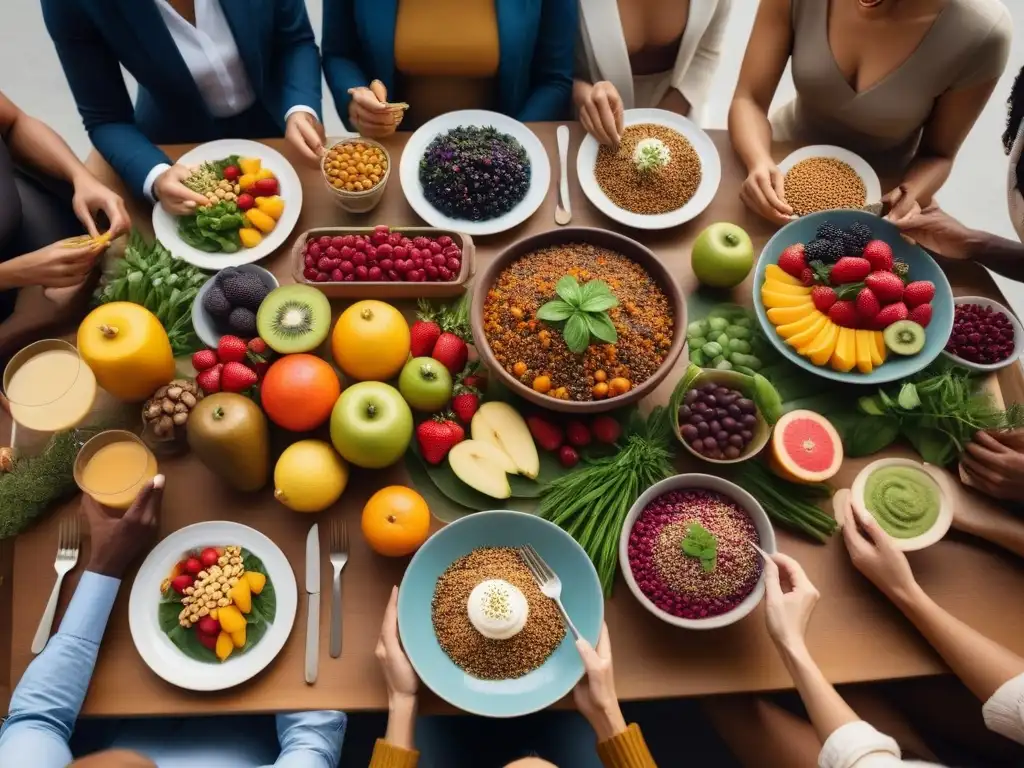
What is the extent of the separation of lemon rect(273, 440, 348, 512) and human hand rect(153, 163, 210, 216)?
62 centimetres

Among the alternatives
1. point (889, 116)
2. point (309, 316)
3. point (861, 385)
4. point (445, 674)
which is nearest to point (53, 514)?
point (309, 316)

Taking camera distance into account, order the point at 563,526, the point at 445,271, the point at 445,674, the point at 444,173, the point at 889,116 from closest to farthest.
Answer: the point at 445,674 → the point at 563,526 → the point at 445,271 → the point at 444,173 → the point at 889,116

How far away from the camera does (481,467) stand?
52.8 inches

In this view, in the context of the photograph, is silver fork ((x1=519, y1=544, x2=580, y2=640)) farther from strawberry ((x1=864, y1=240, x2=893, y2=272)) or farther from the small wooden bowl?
strawberry ((x1=864, y1=240, x2=893, y2=272))

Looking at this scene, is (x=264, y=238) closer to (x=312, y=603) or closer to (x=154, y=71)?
(x=154, y=71)

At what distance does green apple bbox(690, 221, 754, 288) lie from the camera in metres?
1.46

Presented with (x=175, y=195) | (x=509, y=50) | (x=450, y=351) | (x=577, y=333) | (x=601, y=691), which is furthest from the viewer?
(x=509, y=50)

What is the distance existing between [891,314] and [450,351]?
2.95 feet

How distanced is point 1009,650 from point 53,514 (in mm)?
1804

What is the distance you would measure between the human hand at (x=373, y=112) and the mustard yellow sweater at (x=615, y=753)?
4.32 feet

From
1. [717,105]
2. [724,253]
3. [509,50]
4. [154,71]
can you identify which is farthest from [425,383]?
[717,105]

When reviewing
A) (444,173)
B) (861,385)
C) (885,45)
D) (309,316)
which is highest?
(885,45)

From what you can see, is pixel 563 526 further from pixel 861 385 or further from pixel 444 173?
pixel 444 173

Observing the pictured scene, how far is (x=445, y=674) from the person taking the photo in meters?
1.23
